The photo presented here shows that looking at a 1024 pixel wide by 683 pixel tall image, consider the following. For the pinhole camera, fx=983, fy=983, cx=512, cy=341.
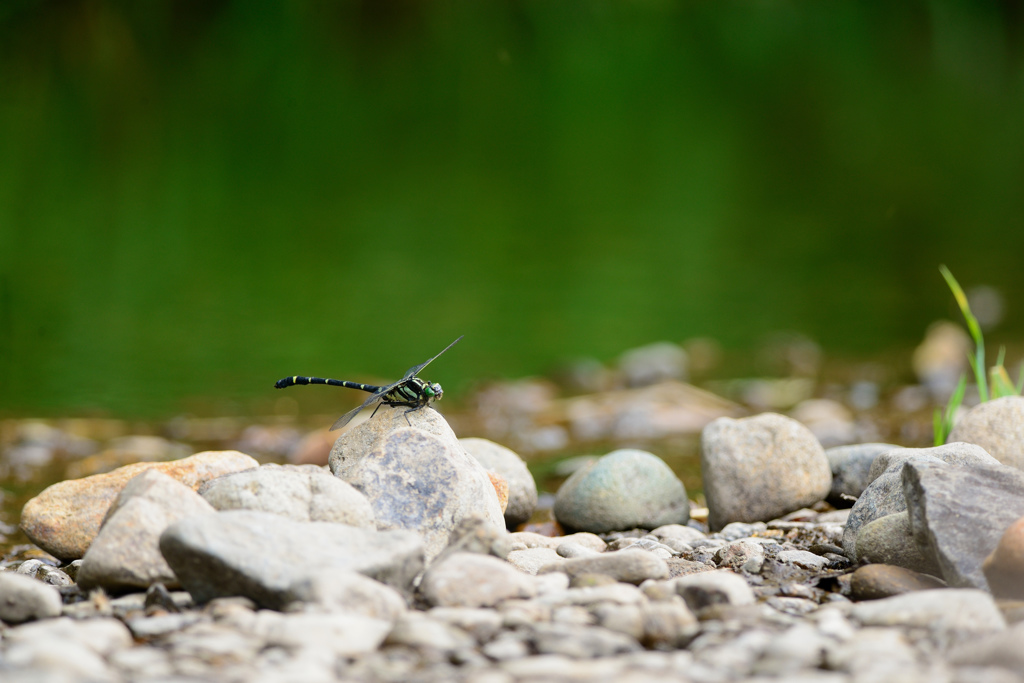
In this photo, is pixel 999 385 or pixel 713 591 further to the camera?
pixel 999 385

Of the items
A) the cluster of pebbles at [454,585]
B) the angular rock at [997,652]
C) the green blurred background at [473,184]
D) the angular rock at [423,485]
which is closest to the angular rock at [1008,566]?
the cluster of pebbles at [454,585]

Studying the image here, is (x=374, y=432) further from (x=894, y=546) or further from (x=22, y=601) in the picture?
(x=894, y=546)

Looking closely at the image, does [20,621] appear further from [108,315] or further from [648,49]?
[648,49]

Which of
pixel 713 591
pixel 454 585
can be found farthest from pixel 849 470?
pixel 454 585

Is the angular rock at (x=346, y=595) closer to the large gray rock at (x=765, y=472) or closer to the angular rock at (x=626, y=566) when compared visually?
the angular rock at (x=626, y=566)

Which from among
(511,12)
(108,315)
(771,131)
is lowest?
(108,315)

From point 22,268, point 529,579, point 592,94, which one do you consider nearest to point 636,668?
point 529,579
